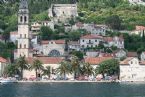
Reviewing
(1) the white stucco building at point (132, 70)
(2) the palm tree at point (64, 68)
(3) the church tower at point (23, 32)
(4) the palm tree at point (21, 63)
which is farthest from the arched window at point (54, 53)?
(1) the white stucco building at point (132, 70)

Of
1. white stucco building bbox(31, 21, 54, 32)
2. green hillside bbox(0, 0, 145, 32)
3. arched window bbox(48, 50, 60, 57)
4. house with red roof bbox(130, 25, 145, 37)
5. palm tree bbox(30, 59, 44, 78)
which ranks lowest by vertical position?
palm tree bbox(30, 59, 44, 78)

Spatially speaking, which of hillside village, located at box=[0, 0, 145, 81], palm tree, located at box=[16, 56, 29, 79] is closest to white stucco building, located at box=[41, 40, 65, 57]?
hillside village, located at box=[0, 0, 145, 81]

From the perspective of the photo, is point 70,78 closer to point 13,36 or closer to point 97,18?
point 13,36

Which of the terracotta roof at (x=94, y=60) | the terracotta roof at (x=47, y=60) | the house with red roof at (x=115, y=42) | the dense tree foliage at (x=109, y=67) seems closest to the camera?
the dense tree foliage at (x=109, y=67)

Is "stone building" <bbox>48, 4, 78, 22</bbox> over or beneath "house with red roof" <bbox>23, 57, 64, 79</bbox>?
over

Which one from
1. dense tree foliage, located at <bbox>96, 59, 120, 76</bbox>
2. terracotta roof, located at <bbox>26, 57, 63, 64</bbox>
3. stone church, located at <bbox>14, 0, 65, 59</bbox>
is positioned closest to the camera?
dense tree foliage, located at <bbox>96, 59, 120, 76</bbox>

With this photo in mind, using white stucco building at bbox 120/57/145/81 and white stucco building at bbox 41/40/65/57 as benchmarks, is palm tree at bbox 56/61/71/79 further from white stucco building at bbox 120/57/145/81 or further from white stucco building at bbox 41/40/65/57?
white stucco building at bbox 41/40/65/57

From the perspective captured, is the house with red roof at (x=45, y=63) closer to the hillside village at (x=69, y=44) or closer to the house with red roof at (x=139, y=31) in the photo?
the hillside village at (x=69, y=44)

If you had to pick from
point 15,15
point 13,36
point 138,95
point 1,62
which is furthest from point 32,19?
point 138,95
